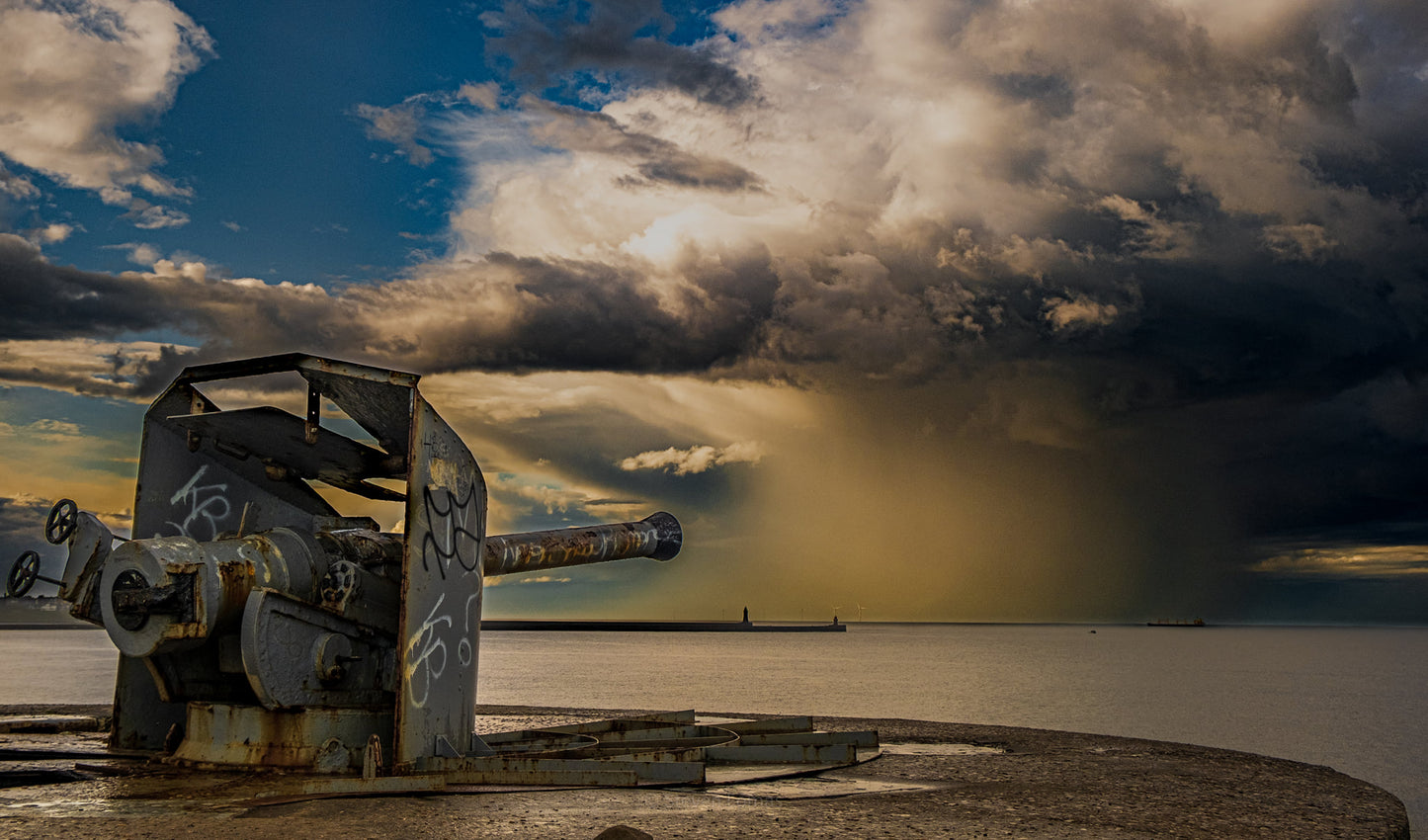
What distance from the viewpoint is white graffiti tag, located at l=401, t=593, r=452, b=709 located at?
27.5ft

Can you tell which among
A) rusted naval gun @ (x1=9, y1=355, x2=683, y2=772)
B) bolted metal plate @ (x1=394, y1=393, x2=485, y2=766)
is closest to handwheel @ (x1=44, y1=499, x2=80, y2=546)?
rusted naval gun @ (x1=9, y1=355, x2=683, y2=772)

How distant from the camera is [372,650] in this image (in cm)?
934

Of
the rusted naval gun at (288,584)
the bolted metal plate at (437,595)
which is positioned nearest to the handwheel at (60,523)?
the rusted naval gun at (288,584)

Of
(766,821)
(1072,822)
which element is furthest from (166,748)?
(1072,822)

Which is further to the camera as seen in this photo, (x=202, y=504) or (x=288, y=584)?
(x=202, y=504)

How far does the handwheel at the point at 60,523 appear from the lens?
9297 millimetres

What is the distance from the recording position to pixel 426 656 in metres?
8.59

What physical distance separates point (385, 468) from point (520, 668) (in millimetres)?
66216

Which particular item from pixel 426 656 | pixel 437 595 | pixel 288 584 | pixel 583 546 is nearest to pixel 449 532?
pixel 437 595

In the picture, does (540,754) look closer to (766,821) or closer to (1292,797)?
(766,821)

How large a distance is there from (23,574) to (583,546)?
5109 millimetres

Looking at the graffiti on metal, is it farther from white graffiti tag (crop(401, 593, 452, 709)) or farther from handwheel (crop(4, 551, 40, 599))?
handwheel (crop(4, 551, 40, 599))

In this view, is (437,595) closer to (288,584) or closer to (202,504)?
(288,584)

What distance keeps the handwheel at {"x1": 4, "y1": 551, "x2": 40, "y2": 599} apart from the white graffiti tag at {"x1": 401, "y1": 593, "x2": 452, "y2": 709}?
11.1 ft
